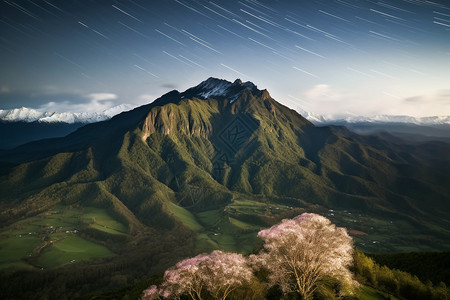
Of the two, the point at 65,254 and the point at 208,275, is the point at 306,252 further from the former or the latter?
the point at 65,254

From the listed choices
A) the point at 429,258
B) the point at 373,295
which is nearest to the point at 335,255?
the point at 373,295

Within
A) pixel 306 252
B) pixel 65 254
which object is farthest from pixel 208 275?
pixel 65 254

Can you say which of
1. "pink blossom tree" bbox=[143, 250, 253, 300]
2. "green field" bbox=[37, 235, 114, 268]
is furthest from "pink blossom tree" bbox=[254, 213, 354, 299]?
"green field" bbox=[37, 235, 114, 268]

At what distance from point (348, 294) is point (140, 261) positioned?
574 ft

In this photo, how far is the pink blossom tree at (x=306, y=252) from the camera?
3017 cm

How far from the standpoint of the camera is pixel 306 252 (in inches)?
1187

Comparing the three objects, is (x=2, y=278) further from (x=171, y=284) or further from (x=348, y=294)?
(x=348, y=294)

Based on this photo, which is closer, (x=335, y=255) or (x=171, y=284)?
(x=335, y=255)

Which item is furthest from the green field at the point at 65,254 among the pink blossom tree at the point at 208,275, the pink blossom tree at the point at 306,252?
the pink blossom tree at the point at 306,252

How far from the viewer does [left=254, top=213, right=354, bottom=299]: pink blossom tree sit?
1188 inches

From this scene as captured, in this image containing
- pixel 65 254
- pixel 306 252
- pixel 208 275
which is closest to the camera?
pixel 306 252

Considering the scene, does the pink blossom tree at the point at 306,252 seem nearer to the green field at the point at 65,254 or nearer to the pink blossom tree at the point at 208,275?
the pink blossom tree at the point at 208,275

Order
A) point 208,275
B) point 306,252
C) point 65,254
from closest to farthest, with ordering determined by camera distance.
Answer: point 306,252
point 208,275
point 65,254

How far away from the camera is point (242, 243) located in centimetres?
19838
